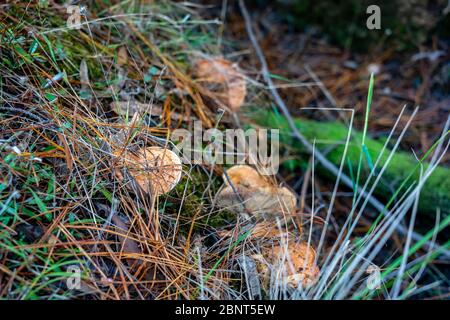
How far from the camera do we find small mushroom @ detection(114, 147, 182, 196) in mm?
1551

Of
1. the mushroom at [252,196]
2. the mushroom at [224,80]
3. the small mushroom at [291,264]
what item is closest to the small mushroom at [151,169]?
the mushroom at [252,196]

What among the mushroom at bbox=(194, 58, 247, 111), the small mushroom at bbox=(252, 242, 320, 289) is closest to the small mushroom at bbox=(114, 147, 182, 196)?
the small mushroom at bbox=(252, 242, 320, 289)

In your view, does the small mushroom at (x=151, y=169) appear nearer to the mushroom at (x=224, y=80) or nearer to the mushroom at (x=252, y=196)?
the mushroom at (x=252, y=196)

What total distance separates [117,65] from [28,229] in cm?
90

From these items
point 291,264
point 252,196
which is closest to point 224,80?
point 252,196

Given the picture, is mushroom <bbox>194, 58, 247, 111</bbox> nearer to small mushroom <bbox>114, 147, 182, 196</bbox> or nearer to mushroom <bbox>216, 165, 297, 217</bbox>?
mushroom <bbox>216, 165, 297, 217</bbox>

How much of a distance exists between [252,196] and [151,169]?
→ 46 cm

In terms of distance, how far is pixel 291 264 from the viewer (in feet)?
4.61

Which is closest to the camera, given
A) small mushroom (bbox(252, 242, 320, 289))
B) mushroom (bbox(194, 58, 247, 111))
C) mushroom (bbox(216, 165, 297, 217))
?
small mushroom (bbox(252, 242, 320, 289))

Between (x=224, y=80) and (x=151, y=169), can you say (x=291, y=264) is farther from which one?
(x=224, y=80)

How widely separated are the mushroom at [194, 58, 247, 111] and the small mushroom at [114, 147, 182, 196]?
2.22ft

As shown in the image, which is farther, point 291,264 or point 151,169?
point 151,169

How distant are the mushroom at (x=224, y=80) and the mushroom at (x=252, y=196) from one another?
A: 49cm
